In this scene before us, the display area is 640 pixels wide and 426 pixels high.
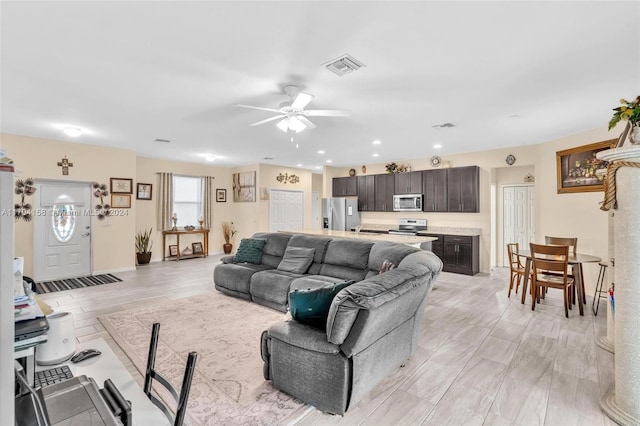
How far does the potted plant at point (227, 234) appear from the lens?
347 inches

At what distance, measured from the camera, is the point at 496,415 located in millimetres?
2029

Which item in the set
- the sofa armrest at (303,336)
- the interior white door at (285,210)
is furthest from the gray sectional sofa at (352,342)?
the interior white door at (285,210)

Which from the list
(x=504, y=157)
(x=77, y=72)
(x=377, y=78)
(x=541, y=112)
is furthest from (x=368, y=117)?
(x=504, y=157)

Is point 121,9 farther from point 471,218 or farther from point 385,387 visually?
point 471,218

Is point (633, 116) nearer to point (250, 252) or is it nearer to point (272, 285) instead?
point (272, 285)

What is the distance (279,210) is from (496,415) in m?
7.35

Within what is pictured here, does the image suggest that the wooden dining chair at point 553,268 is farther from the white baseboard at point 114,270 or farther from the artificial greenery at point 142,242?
the artificial greenery at point 142,242

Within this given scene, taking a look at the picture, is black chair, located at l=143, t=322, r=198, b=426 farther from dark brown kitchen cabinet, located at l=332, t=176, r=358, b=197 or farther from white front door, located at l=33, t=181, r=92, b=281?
dark brown kitchen cabinet, located at l=332, t=176, r=358, b=197

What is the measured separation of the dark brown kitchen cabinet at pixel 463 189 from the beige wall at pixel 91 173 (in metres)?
6.77

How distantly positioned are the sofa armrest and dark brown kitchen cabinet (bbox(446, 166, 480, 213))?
17.4 feet

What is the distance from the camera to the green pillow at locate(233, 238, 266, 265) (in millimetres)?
4891

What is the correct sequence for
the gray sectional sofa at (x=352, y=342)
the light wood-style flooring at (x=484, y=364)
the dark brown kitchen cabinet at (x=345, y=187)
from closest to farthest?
the gray sectional sofa at (x=352, y=342) < the light wood-style flooring at (x=484, y=364) < the dark brown kitchen cabinet at (x=345, y=187)

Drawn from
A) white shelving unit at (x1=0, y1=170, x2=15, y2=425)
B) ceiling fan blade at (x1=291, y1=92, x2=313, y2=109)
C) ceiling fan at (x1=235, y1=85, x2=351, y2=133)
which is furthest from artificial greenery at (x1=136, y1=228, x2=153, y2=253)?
white shelving unit at (x1=0, y1=170, x2=15, y2=425)

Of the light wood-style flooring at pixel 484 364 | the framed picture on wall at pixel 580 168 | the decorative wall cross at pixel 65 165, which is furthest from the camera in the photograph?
the decorative wall cross at pixel 65 165
